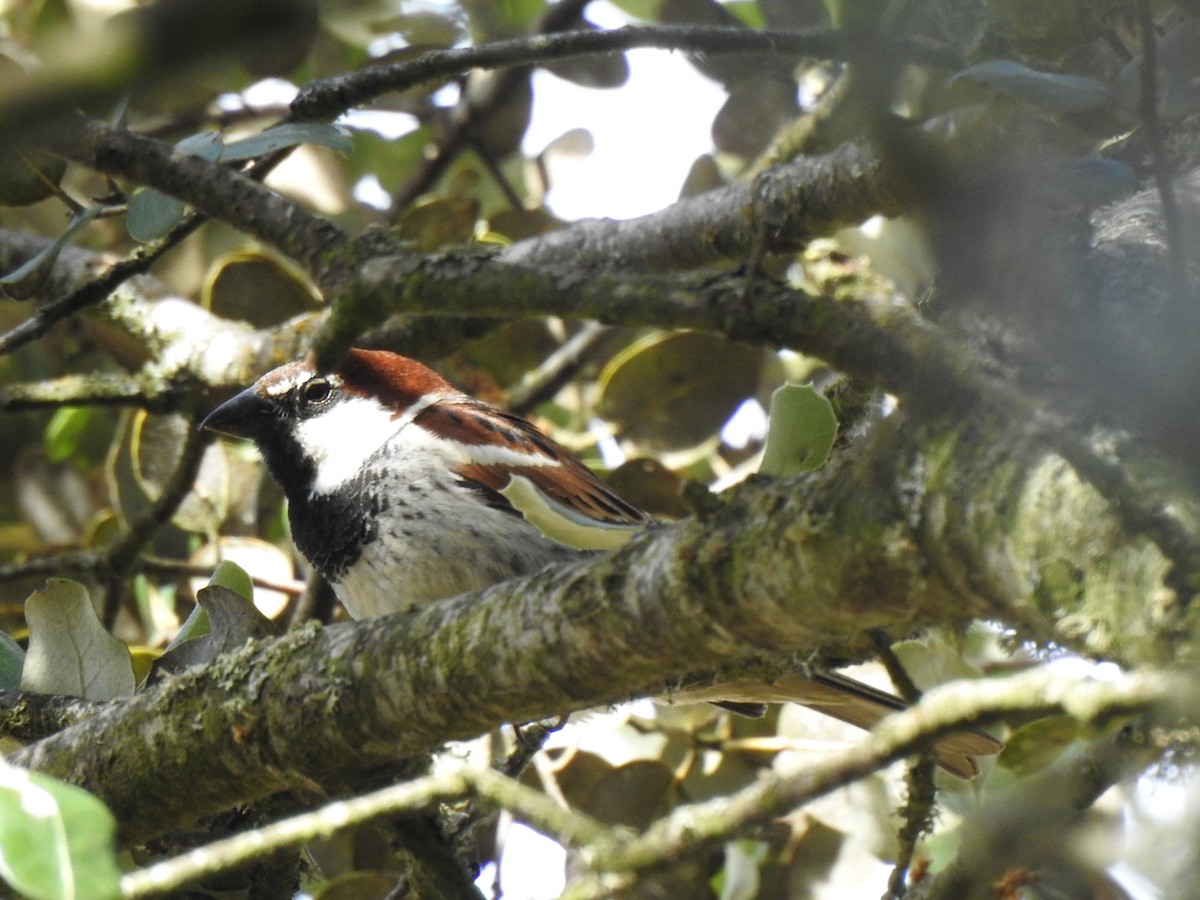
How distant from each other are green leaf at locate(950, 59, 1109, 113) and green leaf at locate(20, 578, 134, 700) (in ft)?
5.32

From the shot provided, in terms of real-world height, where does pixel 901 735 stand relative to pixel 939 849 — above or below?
above

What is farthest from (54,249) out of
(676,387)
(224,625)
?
(676,387)

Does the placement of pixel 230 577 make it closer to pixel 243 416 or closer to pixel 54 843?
pixel 243 416

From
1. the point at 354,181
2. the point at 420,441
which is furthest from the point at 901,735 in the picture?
the point at 354,181

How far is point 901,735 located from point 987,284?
1.17ft

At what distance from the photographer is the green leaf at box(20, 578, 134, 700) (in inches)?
82.4

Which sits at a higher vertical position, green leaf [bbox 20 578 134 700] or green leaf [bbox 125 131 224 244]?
green leaf [bbox 125 131 224 244]

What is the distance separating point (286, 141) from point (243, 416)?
872 millimetres

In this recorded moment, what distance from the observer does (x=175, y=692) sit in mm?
1847

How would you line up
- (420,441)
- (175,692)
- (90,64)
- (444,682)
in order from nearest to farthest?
(90,64), (444,682), (175,692), (420,441)

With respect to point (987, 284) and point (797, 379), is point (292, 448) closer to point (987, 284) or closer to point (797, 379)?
point (797, 379)

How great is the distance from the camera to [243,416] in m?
2.95

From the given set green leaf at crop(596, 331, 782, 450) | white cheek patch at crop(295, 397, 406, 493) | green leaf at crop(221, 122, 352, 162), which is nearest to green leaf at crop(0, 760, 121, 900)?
green leaf at crop(221, 122, 352, 162)

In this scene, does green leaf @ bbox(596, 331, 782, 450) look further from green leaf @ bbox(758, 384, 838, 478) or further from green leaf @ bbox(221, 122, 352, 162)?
green leaf @ bbox(758, 384, 838, 478)
